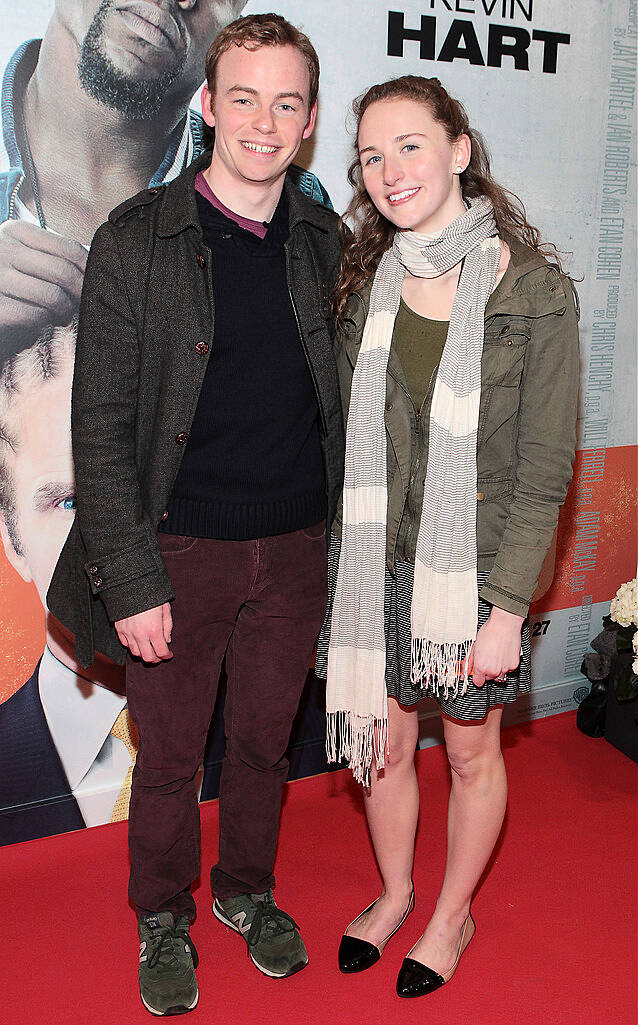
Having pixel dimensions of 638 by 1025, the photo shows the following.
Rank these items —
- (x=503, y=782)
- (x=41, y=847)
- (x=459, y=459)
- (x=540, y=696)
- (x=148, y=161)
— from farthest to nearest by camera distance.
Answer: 1. (x=540, y=696)
2. (x=41, y=847)
3. (x=148, y=161)
4. (x=503, y=782)
5. (x=459, y=459)

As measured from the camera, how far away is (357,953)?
7.05 feet

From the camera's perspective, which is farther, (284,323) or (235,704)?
(235,704)

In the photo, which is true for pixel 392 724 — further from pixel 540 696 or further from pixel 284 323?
pixel 540 696

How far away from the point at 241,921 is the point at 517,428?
1325 millimetres

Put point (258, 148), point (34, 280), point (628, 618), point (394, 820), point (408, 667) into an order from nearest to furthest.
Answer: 1. point (258, 148)
2. point (408, 667)
3. point (394, 820)
4. point (34, 280)
5. point (628, 618)

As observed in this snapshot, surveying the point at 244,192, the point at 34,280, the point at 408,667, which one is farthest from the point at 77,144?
the point at 408,667

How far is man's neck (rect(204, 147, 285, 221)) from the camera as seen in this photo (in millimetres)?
1822

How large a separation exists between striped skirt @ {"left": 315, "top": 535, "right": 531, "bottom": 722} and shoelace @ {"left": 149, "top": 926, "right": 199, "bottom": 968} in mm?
731

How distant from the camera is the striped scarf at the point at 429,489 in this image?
178cm

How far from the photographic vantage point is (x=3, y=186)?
2172mm

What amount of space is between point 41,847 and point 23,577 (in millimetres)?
759

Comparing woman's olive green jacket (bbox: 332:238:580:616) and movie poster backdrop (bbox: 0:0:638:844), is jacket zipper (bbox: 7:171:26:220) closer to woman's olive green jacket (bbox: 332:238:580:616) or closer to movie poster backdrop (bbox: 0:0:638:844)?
movie poster backdrop (bbox: 0:0:638:844)

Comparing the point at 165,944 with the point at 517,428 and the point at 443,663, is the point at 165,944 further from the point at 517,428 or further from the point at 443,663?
the point at 517,428

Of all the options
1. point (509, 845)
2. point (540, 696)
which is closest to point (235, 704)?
point (509, 845)
